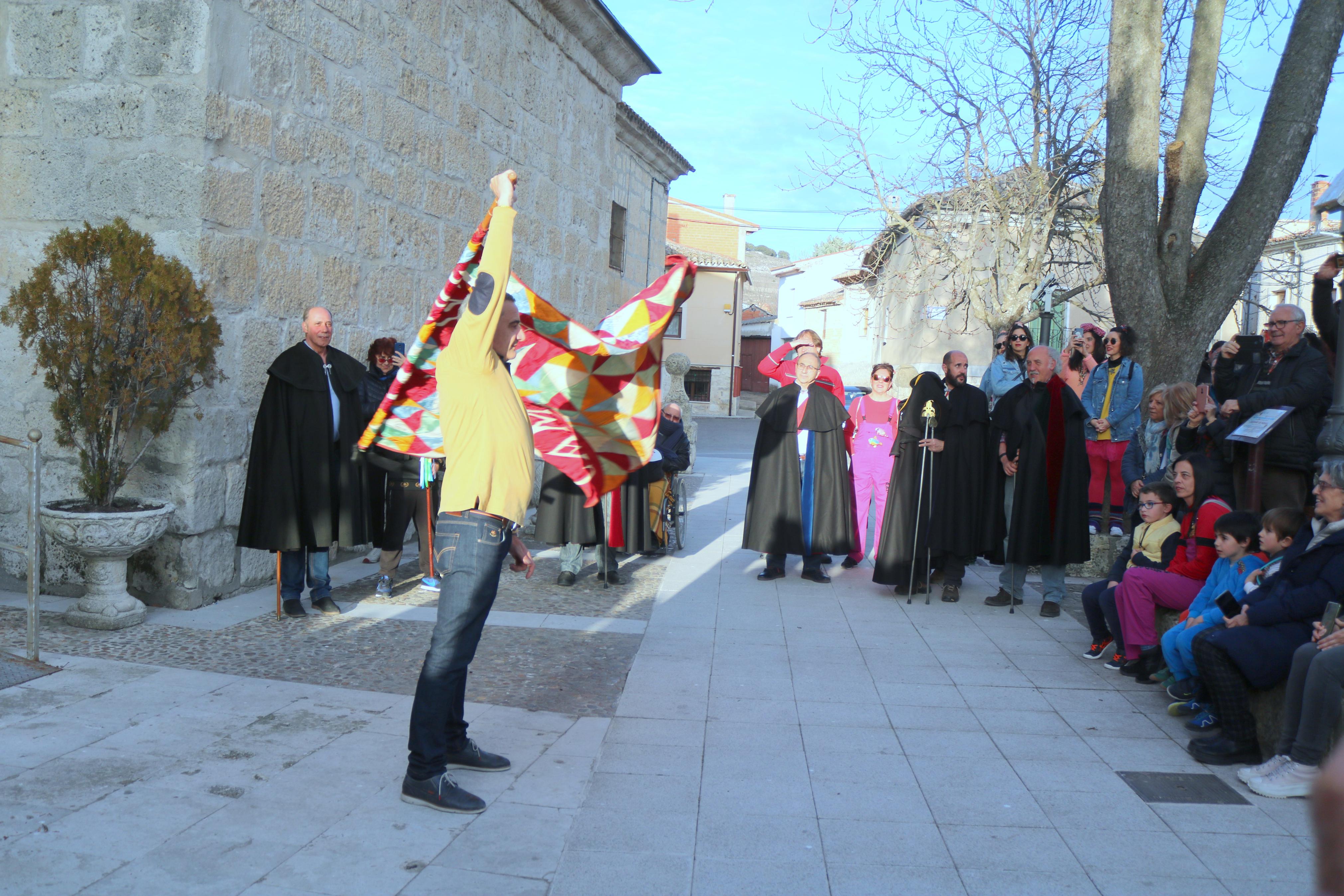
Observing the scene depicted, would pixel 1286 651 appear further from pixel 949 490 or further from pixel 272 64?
pixel 272 64

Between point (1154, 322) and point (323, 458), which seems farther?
point (1154, 322)

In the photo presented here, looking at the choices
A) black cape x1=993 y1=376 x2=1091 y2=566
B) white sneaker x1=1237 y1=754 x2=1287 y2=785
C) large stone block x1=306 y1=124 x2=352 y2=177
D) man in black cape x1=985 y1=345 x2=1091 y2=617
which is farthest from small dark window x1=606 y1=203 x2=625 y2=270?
white sneaker x1=1237 y1=754 x2=1287 y2=785

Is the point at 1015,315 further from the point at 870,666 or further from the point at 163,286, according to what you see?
the point at 163,286

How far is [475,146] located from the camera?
33.7ft

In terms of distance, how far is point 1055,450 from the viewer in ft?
25.7

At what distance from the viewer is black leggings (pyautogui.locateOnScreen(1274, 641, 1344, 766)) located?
13.6ft

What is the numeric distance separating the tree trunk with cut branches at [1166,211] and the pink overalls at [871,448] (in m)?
2.09

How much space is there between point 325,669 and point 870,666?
10.2 ft

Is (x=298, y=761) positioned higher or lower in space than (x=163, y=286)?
lower

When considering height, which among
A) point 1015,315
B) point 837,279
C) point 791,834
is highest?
point 837,279

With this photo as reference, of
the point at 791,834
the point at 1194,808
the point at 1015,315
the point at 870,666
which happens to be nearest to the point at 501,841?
the point at 791,834

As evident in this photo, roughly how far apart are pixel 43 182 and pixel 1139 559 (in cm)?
721

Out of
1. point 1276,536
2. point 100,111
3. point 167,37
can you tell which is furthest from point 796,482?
point 100,111

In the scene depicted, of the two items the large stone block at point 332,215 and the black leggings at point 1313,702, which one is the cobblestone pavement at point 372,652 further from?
the black leggings at point 1313,702
